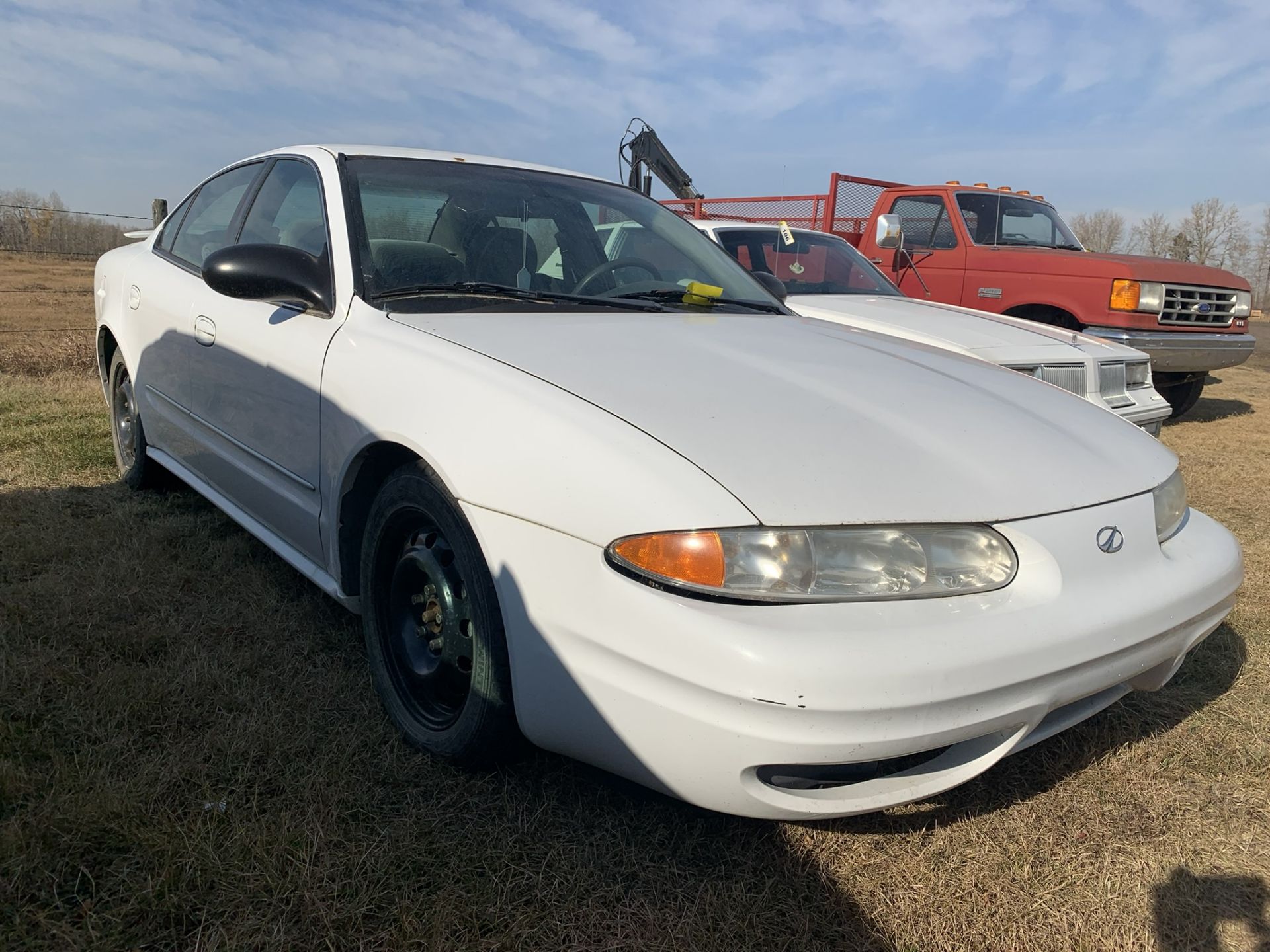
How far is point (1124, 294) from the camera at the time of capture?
6496 mm

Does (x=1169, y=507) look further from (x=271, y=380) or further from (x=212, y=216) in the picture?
(x=212, y=216)

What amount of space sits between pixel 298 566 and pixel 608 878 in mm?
1310

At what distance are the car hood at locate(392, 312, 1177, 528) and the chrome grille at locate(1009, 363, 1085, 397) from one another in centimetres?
256

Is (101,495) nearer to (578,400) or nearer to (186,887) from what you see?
(186,887)

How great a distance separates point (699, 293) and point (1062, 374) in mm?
3003

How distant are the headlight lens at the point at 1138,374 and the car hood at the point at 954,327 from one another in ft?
0.23

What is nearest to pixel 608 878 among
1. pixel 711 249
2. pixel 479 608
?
pixel 479 608

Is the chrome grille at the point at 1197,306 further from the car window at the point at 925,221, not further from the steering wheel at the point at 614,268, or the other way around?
the steering wheel at the point at 614,268

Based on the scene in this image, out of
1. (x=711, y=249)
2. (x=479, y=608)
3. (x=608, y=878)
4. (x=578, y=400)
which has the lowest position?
(x=608, y=878)

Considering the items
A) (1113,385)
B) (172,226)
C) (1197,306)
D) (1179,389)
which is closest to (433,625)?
(172,226)

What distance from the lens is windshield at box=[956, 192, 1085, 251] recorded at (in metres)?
7.09

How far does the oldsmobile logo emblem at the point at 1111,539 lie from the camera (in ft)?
5.88

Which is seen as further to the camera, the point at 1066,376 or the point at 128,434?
the point at 1066,376

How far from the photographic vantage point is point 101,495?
3996 mm
